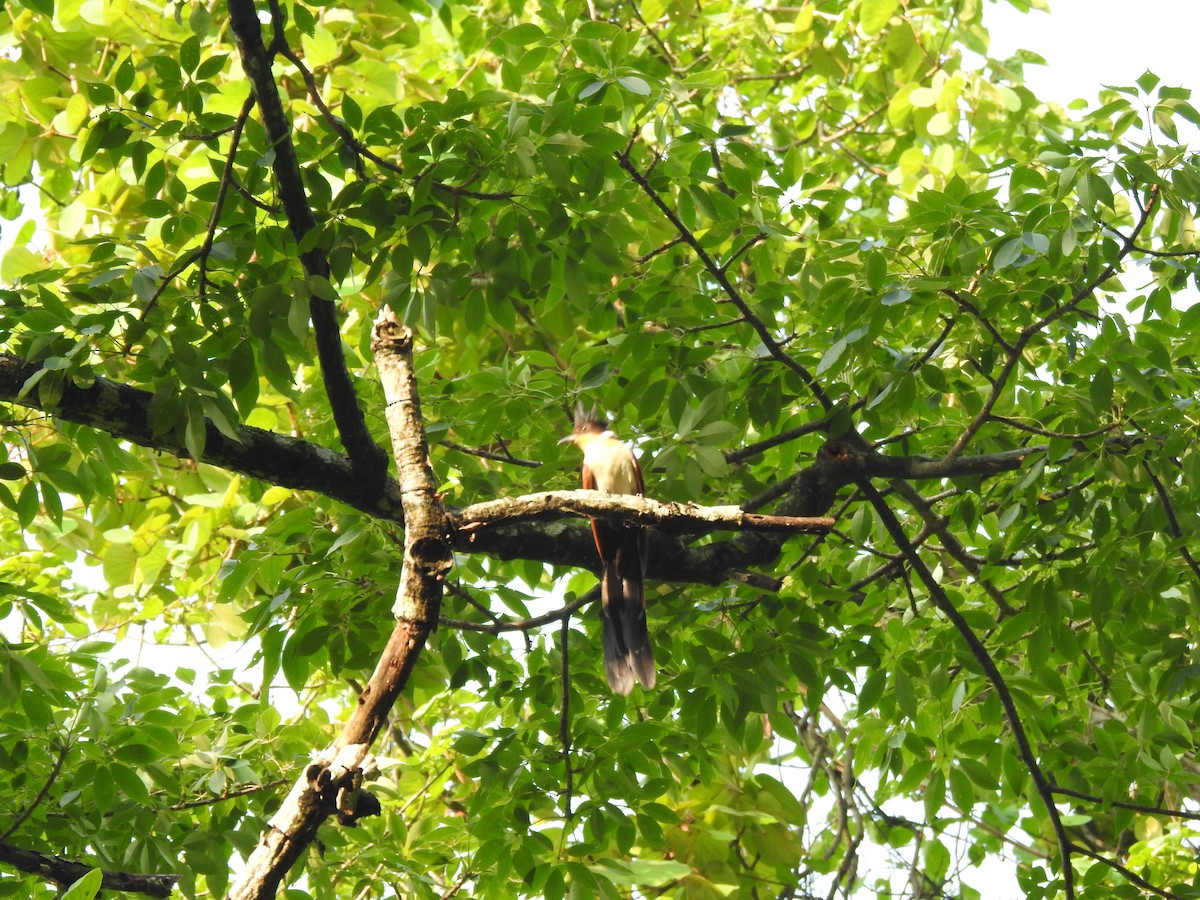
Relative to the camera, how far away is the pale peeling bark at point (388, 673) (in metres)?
1.92

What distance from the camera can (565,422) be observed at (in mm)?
4156

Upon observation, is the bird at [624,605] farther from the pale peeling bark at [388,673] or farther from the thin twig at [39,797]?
the thin twig at [39,797]

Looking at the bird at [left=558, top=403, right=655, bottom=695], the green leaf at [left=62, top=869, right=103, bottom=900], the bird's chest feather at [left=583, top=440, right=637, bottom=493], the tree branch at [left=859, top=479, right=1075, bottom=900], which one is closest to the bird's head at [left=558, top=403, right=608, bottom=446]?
the bird's chest feather at [left=583, top=440, right=637, bottom=493]

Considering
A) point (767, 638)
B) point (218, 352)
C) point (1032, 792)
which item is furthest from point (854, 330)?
point (1032, 792)

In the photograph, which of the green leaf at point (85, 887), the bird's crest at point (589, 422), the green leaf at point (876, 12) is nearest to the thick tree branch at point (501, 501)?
the bird's crest at point (589, 422)

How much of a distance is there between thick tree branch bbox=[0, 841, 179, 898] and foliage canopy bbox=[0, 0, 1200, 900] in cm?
20

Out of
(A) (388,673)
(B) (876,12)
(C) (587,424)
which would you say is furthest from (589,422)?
(B) (876,12)

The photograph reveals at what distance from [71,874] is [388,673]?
1172 millimetres

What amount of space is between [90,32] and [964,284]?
2827mm

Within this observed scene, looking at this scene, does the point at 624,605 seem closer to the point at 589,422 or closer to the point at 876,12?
the point at 589,422

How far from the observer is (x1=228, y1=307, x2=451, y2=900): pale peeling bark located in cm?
192

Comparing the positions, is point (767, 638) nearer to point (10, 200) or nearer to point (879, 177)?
point (10, 200)

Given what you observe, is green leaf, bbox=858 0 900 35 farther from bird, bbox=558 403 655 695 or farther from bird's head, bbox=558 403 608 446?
bird, bbox=558 403 655 695

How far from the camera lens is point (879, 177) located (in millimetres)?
5703
